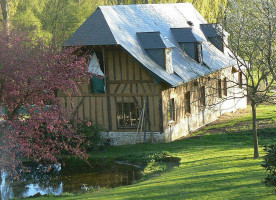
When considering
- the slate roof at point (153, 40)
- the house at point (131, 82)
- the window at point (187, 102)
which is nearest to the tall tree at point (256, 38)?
the house at point (131, 82)

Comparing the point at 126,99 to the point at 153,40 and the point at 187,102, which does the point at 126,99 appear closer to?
the point at 153,40

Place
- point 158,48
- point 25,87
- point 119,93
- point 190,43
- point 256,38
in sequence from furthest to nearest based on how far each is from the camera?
point 190,43 < point 158,48 < point 119,93 < point 256,38 < point 25,87

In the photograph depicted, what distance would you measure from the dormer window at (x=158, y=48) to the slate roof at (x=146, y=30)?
0.19 m

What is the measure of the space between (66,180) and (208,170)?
6.06m

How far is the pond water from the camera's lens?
1741cm

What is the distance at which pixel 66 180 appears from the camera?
18.9 metres

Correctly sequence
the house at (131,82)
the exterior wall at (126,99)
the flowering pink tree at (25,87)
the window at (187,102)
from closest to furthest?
the flowering pink tree at (25,87) → the house at (131,82) → the exterior wall at (126,99) → the window at (187,102)

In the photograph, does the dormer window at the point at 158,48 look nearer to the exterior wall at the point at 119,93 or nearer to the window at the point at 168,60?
the window at the point at 168,60

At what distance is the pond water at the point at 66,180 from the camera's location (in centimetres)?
1741

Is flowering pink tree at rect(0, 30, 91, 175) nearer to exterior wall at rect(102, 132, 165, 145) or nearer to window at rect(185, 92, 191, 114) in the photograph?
exterior wall at rect(102, 132, 165, 145)

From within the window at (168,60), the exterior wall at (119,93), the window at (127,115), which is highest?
the window at (168,60)

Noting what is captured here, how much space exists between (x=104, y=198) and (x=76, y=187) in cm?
433

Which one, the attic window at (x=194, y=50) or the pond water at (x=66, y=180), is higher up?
the attic window at (x=194, y=50)

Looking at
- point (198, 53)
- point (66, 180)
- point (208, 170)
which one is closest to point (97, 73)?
point (66, 180)
